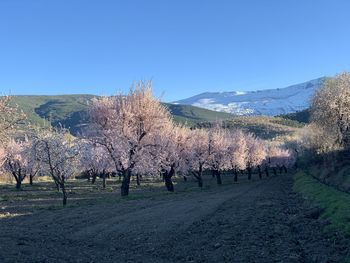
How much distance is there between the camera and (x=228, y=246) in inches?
683

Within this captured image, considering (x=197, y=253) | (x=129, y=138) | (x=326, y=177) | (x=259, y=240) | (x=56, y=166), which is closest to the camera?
(x=197, y=253)

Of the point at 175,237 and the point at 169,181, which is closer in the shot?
the point at 175,237

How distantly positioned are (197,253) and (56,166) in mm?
32446

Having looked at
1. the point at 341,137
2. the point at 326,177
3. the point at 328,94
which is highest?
the point at 328,94

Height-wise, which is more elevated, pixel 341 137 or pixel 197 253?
pixel 341 137

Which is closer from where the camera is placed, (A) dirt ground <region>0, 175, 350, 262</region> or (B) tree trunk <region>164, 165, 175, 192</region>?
(A) dirt ground <region>0, 175, 350, 262</region>

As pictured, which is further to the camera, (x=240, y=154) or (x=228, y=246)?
(x=240, y=154)

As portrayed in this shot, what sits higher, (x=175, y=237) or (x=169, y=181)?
(x=175, y=237)

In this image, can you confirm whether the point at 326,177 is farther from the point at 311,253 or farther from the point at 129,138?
the point at 311,253

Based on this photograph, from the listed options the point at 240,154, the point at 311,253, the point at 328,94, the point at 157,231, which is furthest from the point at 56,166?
the point at 240,154

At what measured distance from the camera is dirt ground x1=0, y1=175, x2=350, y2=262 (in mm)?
15734

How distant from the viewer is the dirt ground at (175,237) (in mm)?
15734

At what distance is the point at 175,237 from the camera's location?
20484 mm

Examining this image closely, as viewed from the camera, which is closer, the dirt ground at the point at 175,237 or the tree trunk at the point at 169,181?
the dirt ground at the point at 175,237
